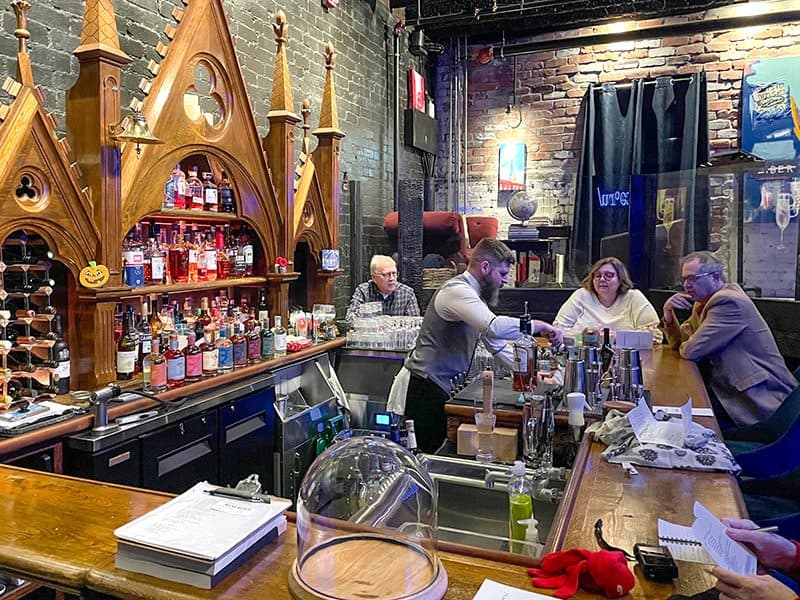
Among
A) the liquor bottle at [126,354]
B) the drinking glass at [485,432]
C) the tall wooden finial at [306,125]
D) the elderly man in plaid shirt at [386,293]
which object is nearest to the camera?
the drinking glass at [485,432]

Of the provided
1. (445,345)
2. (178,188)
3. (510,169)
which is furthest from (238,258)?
(510,169)

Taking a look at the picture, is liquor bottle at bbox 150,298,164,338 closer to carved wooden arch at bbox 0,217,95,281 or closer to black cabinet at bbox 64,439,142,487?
carved wooden arch at bbox 0,217,95,281

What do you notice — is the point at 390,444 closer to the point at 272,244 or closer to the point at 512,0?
the point at 272,244

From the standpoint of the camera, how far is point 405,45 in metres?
7.33

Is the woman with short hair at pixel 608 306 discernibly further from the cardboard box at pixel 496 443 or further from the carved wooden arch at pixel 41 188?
the carved wooden arch at pixel 41 188

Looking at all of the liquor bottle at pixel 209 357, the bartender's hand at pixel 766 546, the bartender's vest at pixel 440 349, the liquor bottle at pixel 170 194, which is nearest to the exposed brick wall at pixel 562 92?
the bartender's vest at pixel 440 349

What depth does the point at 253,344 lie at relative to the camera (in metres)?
4.03

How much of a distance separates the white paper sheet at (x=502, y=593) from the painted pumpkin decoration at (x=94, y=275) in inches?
93.6

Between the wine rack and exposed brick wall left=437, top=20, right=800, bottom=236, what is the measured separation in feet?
19.6

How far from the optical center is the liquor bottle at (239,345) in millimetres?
3854

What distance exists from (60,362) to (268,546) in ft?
6.39

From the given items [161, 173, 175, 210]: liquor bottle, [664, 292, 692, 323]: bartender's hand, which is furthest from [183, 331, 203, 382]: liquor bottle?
[664, 292, 692, 323]: bartender's hand

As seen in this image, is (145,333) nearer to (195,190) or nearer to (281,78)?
(195,190)

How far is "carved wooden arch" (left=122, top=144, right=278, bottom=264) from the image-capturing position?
10.8ft
